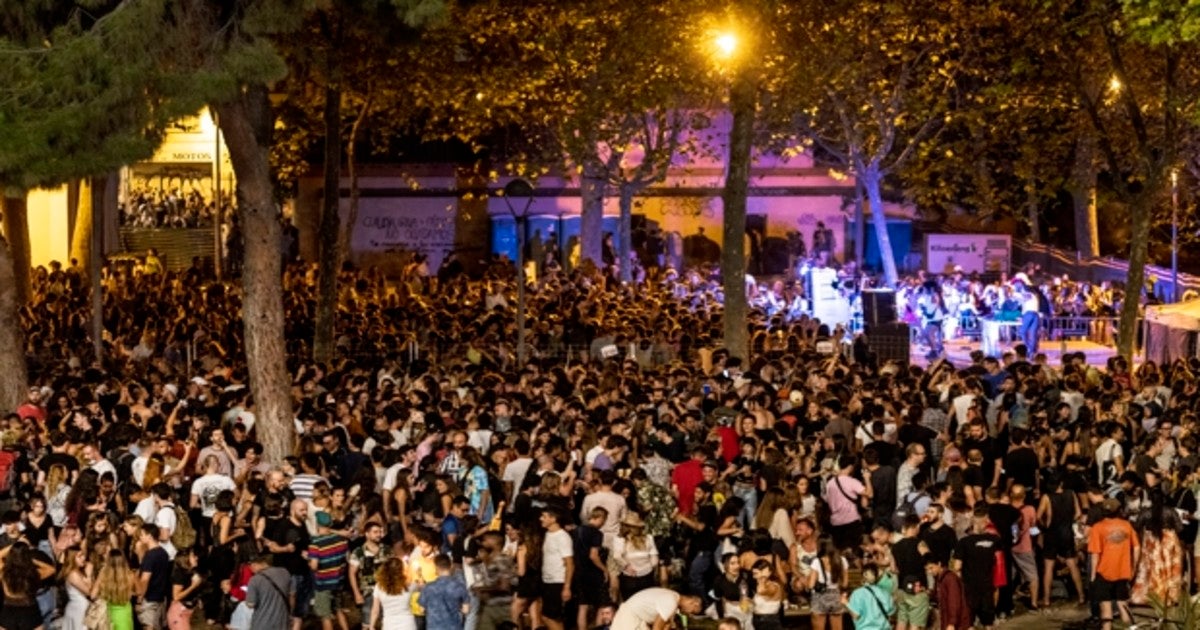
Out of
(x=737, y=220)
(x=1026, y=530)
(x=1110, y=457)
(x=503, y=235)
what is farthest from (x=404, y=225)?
(x=1026, y=530)

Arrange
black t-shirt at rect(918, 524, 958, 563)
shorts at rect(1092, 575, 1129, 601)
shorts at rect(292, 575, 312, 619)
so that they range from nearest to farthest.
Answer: shorts at rect(292, 575, 312, 619) < black t-shirt at rect(918, 524, 958, 563) < shorts at rect(1092, 575, 1129, 601)

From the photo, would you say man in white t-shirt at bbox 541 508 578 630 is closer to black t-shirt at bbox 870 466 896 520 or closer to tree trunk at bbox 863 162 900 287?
black t-shirt at bbox 870 466 896 520

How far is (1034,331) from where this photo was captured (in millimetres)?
35281

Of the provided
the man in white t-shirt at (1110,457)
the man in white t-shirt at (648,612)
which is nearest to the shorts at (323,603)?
the man in white t-shirt at (648,612)

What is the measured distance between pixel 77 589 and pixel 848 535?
20.6ft

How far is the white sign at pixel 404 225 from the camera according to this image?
164 ft

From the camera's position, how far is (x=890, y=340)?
31844 mm

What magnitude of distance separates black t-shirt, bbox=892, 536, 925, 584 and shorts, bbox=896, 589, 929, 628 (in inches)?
6.0

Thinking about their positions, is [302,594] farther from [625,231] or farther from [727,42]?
[625,231]

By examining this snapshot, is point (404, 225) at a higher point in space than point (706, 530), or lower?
higher

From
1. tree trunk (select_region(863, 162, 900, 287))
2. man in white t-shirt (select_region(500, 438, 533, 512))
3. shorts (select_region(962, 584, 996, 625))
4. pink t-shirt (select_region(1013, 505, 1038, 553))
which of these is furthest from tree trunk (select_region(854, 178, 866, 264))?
shorts (select_region(962, 584, 996, 625))

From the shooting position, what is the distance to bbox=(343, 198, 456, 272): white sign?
49.8 m

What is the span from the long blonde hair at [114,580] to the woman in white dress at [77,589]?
17cm

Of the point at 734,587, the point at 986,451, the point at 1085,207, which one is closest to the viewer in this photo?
the point at 734,587
